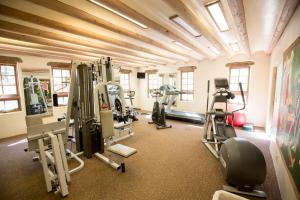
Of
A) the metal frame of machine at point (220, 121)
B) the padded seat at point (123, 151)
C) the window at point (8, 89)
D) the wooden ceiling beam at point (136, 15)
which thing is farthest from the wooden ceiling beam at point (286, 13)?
the window at point (8, 89)

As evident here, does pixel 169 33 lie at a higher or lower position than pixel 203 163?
higher

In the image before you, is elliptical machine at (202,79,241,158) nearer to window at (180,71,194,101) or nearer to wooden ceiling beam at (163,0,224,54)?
wooden ceiling beam at (163,0,224,54)

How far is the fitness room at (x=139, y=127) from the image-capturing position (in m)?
→ 1.94

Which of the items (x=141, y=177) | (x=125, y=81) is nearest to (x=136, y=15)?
(x=141, y=177)

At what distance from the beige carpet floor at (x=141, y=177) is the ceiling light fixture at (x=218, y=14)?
2598mm

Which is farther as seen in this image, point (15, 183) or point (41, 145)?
point (15, 183)

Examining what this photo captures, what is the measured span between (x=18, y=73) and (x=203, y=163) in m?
5.90

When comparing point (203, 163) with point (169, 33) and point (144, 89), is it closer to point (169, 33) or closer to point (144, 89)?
point (169, 33)

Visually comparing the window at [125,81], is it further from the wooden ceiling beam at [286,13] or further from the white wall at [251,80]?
the wooden ceiling beam at [286,13]

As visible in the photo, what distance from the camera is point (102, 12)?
2162mm

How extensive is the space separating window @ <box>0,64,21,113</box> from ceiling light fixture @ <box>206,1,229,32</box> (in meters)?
5.75

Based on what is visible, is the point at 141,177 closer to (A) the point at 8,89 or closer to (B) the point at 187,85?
(A) the point at 8,89

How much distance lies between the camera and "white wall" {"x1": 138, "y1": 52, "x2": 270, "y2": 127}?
16.4 feet

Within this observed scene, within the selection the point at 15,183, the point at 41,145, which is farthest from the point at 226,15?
the point at 15,183
